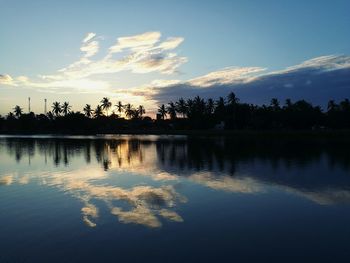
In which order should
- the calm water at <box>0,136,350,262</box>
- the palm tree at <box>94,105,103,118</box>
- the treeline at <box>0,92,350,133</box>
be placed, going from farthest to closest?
the palm tree at <box>94,105,103,118</box> < the treeline at <box>0,92,350,133</box> < the calm water at <box>0,136,350,262</box>

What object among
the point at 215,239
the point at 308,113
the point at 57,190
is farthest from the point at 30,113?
the point at 215,239

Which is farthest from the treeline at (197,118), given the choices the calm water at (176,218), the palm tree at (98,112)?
the calm water at (176,218)

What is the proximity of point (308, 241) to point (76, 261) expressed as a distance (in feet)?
21.5

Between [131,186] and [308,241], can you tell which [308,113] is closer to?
[131,186]

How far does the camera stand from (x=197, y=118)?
125500 mm

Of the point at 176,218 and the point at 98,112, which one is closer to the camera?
the point at 176,218

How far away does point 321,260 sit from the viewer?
360 inches

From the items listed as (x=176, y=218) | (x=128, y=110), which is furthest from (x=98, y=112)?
(x=176, y=218)

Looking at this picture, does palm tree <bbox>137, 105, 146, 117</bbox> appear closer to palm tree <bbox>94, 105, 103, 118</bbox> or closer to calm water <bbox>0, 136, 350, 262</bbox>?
palm tree <bbox>94, 105, 103, 118</bbox>

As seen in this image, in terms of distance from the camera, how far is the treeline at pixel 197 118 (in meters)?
105

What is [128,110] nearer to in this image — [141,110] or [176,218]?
[141,110]

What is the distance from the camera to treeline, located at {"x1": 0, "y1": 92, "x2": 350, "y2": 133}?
105188 millimetres

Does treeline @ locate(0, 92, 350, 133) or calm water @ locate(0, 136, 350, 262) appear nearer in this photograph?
calm water @ locate(0, 136, 350, 262)

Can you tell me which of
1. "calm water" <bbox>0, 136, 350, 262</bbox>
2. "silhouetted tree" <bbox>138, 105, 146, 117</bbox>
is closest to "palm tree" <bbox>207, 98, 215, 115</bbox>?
"silhouetted tree" <bbox>138, 105, 146, 117</bbox>
